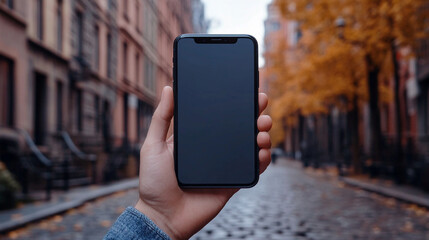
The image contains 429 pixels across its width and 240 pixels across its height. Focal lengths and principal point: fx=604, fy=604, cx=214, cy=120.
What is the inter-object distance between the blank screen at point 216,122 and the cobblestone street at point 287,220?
22.4 feet

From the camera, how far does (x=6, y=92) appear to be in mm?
18516

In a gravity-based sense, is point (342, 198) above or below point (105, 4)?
below

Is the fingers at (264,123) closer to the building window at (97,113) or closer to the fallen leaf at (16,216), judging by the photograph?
the fallen leaf at (16,216)

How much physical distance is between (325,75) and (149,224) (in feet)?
83.2

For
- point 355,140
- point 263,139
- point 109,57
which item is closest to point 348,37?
point 355,140

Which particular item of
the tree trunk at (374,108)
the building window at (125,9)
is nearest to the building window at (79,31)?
the building window at (125,9)

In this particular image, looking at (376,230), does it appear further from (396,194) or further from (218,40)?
(218,40)

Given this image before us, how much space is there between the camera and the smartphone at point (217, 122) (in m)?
2.15

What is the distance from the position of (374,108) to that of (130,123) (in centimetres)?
1710

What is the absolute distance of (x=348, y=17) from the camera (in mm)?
23047

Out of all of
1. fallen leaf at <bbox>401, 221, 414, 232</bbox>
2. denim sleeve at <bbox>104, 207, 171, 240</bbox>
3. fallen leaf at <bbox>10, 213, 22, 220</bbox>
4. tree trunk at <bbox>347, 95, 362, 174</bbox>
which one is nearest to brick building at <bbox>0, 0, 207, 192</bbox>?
fallen leaf at <bbox>10, 213, 22, 220</bbox>

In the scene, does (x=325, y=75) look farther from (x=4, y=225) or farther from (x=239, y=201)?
(x=4, y=225)

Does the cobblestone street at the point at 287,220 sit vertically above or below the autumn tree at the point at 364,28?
below

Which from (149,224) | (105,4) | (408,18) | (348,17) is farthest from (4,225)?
(105,4)
